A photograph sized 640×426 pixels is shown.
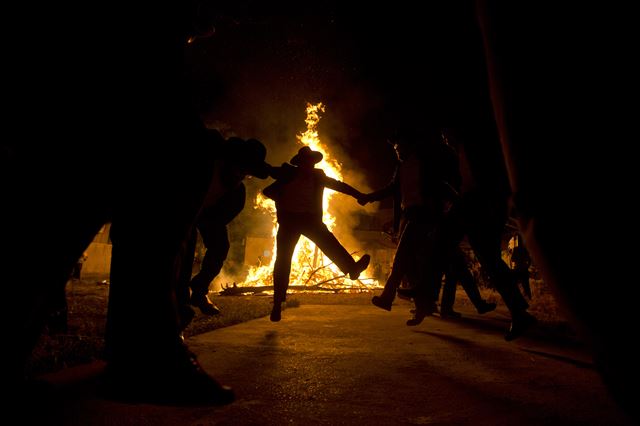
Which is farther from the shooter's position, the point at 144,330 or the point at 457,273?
the point at 457,273

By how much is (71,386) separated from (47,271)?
1207mm

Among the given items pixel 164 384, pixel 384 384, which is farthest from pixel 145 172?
pixel 384 384

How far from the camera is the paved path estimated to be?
1718mm

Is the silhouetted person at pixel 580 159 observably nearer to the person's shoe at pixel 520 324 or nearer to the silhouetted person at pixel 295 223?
the person's shoe at pixel 520 324

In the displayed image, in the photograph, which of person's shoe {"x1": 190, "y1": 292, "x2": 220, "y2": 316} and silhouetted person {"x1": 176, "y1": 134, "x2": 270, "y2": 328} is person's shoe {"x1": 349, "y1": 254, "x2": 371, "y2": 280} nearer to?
silhouetted person {"x1": 176, "y1": 134, "x2": 270, "y2": 328}

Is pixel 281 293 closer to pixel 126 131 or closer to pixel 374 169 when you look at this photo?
pixel 126 131

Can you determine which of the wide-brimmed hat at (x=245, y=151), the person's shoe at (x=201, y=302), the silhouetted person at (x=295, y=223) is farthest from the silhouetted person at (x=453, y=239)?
the person's shoe at (x=201, y=302)

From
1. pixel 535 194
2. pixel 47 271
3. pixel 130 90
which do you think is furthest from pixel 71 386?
pixel 535 194

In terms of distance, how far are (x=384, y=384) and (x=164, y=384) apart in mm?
1284

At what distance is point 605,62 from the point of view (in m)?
0.77

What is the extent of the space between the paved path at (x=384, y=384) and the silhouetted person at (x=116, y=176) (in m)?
0.41

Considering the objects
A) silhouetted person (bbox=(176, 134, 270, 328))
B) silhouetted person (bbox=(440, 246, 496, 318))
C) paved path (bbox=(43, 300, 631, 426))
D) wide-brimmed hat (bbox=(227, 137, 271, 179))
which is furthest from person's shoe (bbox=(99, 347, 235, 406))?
silhouetted person (bbox=(440, 246, 496, 318))

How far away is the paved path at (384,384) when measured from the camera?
5.64 feet

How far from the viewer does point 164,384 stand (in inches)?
57.2
